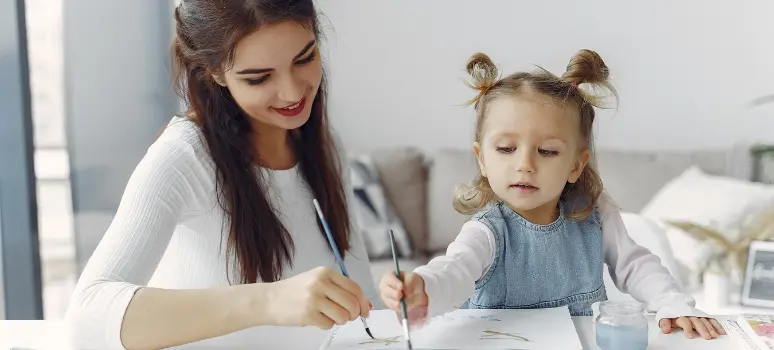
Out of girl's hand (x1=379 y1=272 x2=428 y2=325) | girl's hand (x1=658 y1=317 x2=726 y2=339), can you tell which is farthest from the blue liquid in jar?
girl's hand (x1=379 y1=272 x2=428 y2=325)

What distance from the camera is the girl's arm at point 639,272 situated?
1.11 meters

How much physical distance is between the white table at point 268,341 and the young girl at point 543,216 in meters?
0.04

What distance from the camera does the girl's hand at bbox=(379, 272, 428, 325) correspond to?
94 centimetres

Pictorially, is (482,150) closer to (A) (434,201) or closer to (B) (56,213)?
(B) (56,213)

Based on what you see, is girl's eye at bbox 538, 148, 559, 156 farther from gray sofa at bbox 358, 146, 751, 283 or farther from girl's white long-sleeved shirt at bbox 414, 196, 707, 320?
gray sofa at bbox 358, 146, 751, 283

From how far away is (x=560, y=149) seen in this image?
1140mm

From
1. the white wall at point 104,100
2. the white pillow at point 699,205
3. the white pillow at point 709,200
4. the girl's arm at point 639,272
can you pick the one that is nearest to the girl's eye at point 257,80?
the girl's arm at point 639,272

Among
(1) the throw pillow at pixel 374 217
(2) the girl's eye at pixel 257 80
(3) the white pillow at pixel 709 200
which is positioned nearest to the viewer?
(2) the girl's eye at pixel 257 80

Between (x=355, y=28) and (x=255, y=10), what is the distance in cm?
247

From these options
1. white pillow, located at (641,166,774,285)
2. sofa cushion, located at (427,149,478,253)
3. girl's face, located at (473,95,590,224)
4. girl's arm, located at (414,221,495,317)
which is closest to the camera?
girl's arm, located at (414,221,495,317)

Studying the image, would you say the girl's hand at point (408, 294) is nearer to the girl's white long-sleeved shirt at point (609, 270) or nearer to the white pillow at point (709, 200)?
the girl's white long-sleeved shirt at point (609, 270)

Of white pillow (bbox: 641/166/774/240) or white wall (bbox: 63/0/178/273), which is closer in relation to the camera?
white wall (bbox: 63/0/178/273)

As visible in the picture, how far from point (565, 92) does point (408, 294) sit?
16.6 inches

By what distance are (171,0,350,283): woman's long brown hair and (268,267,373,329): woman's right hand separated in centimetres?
40
